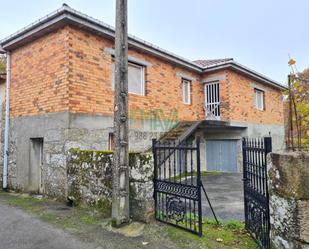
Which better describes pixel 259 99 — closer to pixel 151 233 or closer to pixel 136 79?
pixel 136 79

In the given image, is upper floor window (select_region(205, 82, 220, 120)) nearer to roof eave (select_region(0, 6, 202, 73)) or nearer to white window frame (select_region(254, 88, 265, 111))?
white window frame (select_region(254, 88, 265, 111))

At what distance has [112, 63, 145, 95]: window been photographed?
810cm

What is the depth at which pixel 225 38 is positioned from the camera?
14.5 meters

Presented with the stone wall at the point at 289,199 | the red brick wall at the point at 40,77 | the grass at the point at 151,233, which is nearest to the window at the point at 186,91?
the red brick wall at the point at 40,77

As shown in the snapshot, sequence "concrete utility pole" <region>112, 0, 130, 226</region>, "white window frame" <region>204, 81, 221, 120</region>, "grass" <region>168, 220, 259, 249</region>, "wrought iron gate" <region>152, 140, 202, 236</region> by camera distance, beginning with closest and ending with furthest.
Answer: "grass" <region>168, 220, 259, 249</region> → "wrought iron gate" <region>152, 140, 202, 236</region> → "concrete utility pole" <region>112, 0, 130, 226</region> → "white window frame" <region>204, 81, 221, 120</region>

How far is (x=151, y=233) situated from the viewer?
12.7 ft

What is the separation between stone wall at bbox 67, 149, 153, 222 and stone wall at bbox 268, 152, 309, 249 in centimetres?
217

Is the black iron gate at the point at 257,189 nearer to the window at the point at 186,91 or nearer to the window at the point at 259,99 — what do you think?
the window at the point at 186,91

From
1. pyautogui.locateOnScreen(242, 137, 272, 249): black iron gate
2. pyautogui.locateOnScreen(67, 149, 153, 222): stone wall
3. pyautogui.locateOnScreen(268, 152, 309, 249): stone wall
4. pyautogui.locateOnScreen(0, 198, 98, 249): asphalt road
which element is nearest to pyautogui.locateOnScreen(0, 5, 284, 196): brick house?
pyautogui.locateOnScreen(67, 149, 153, 222): stone wall

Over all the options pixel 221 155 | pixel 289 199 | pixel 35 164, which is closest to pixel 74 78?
pixel 35 164

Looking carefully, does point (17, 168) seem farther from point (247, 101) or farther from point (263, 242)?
point (247, 101)

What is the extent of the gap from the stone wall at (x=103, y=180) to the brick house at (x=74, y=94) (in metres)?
0.58

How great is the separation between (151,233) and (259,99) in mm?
12005

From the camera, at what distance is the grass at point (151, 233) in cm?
347
